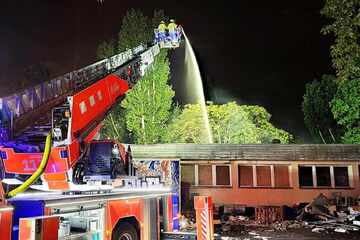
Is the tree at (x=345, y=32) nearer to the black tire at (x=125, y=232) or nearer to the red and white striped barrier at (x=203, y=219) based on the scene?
the red and white striped barrier at (x=203, y=219)

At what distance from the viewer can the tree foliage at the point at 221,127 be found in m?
34.9

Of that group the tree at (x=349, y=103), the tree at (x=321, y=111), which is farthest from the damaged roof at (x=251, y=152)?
the tree at (x=321, y=111)

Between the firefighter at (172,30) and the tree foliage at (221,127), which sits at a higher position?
the firefighter at (172,30)

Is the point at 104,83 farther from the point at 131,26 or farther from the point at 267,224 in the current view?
the point at 131,26

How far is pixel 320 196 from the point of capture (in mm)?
16156

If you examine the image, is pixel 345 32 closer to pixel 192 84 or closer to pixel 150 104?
pixel 150 104

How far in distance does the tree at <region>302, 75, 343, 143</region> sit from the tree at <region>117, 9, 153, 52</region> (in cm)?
2038

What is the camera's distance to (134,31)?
30312mm

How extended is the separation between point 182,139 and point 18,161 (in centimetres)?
2752

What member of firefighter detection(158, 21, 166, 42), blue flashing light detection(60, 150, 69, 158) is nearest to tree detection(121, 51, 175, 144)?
firefighter detection(158, 21, 166, 42)

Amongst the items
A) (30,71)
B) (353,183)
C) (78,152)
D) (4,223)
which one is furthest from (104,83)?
(30,71)

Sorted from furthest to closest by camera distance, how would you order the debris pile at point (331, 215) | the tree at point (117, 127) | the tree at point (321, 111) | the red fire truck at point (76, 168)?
1. the tree at point (321, 111)
2. the tree at point (117, 127)
3. the debris pile at point (331, 215)
4. the red fire truck at point (76, 168)

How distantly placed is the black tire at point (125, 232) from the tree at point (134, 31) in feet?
79.4

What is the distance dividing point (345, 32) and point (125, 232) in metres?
9.47
